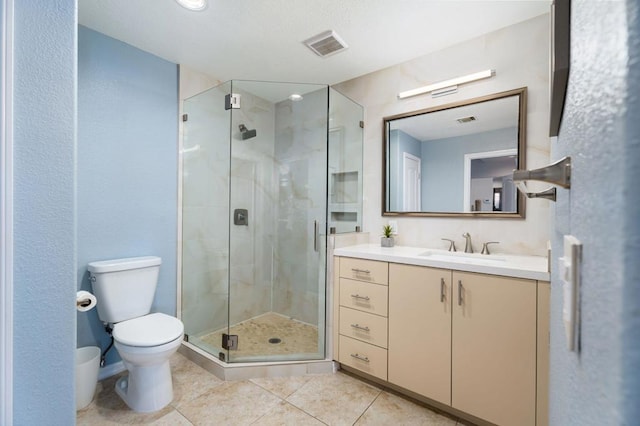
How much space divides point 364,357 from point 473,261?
947mm

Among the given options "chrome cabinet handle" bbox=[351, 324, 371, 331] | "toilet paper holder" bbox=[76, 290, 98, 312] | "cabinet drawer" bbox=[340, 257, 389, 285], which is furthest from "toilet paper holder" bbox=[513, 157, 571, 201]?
"toilet paper holder" bbox=[76, 290, 98, 312]

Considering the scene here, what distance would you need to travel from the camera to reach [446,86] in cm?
212

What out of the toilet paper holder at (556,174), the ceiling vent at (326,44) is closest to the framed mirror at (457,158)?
the ceiling vent at (326,44)

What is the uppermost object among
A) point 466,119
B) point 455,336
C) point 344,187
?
point 466,119

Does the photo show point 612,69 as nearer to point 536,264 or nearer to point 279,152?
point 536,264

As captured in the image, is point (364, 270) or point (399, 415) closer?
point (399, 415)

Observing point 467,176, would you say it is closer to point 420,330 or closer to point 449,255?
point 449,255

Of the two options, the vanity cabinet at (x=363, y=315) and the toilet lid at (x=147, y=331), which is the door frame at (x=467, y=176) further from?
the toilet lid at (x=147, y=331)

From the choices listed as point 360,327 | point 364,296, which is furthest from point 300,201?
point 360,327

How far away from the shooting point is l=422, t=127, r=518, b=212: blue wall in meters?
2.02

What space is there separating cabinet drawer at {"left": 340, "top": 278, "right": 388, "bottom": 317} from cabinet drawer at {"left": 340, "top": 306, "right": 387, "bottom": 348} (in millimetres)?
39

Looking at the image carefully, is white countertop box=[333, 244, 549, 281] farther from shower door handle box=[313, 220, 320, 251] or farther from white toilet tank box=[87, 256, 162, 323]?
white toilet tank box=[87, 256, 162, 323]

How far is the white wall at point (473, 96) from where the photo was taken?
1.80 m

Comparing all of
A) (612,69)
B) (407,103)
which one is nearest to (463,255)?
(407,103)
